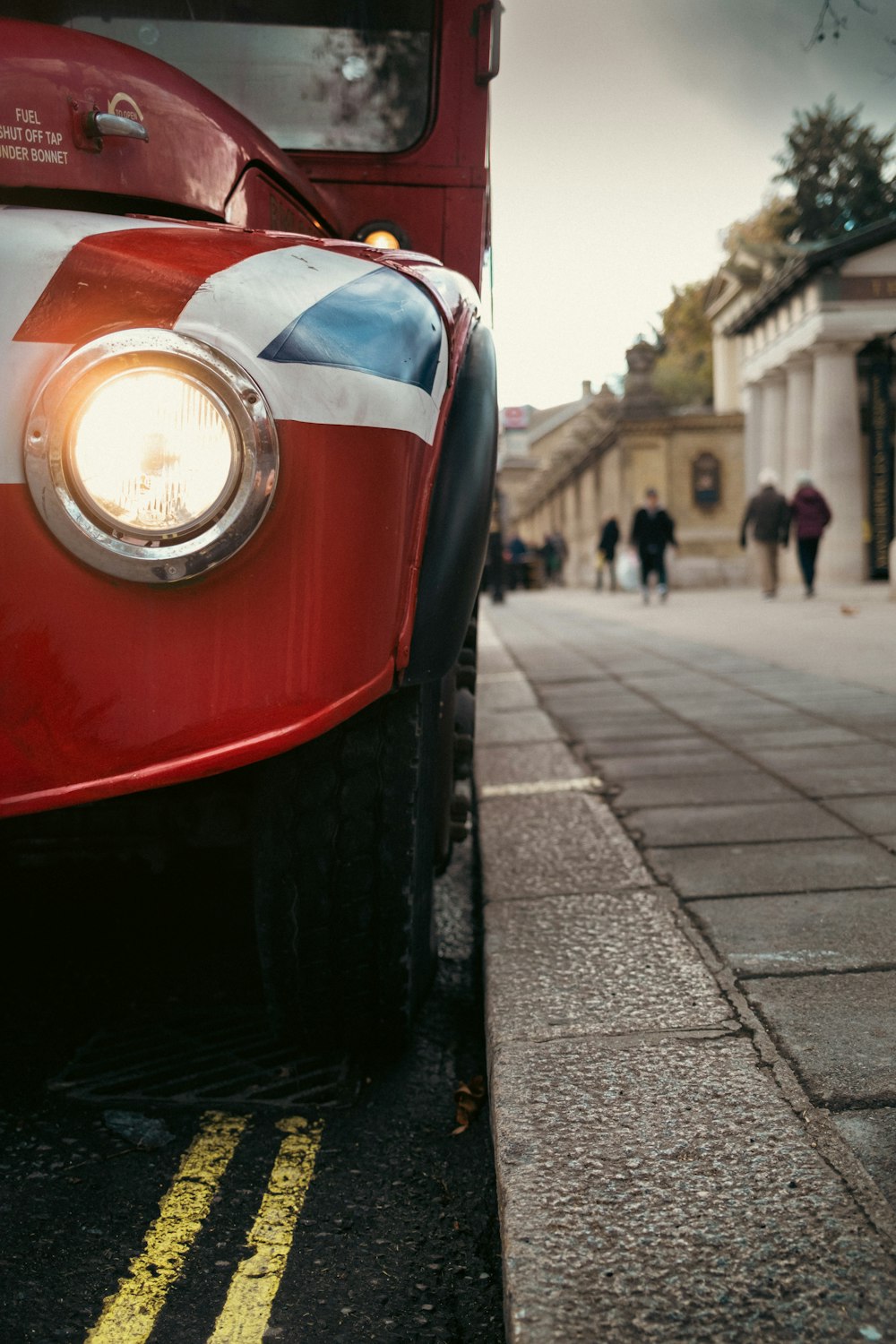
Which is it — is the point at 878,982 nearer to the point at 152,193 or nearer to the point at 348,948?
the point at 348,948

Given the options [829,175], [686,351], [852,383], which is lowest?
[852,383]

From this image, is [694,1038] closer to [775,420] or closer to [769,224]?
[775,420]

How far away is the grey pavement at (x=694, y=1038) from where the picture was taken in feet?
4.16

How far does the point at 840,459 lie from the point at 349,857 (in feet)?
A: 80.5

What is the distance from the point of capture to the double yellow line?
4.72ft

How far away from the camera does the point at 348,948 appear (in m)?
1.94

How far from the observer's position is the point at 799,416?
2684 centimetres

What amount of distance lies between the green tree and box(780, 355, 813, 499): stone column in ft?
29.9

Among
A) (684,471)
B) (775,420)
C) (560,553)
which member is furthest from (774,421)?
(560,553)

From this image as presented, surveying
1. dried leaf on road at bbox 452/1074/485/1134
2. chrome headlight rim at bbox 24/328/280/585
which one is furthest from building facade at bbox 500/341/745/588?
chrome headlight rim at bbox 24/328/280/585

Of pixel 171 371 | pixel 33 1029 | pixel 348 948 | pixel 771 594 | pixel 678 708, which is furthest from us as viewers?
pixel 771 594

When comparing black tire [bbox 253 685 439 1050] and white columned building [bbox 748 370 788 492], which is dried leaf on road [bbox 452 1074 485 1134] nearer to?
black tire [bbox 253 685 439 1050]

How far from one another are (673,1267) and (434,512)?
975 mm

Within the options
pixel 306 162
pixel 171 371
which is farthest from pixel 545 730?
pixel 171 371
